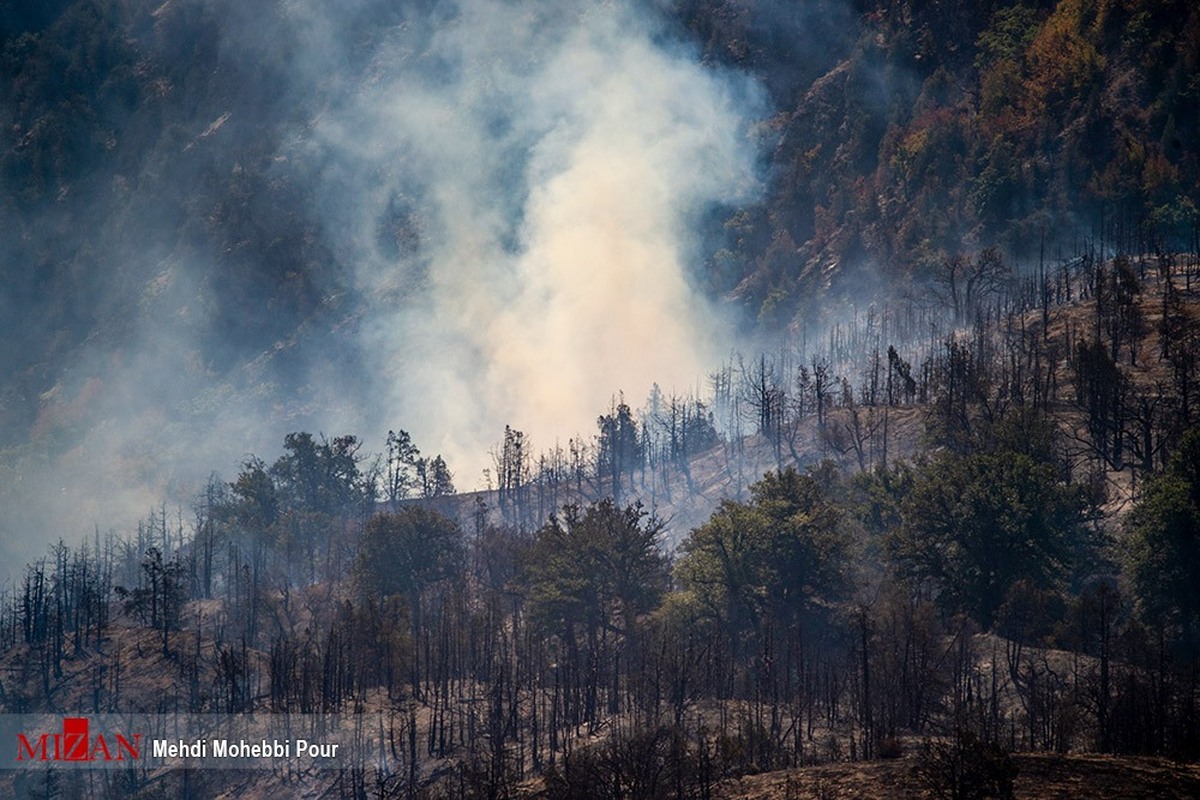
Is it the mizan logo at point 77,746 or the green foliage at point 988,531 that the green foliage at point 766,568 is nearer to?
the green foliage at point 988,531

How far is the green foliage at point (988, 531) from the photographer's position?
4336 inches

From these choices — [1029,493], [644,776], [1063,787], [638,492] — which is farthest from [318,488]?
[1063,787]

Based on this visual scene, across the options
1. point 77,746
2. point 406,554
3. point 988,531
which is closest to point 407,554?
point 406,554

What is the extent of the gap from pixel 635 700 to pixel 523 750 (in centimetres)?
877

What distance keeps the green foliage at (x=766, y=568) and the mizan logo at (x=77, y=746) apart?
40.7 metres

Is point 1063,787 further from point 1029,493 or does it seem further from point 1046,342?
point 1046,342

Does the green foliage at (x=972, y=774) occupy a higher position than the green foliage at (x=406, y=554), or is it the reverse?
the green foliage at (x=406, y=554)

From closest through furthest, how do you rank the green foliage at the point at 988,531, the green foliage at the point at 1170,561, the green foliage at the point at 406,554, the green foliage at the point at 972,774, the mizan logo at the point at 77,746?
the green foliage at the point at 972,774
the mizan logo at the point at 77,746
the green foliage at the point at 1170,561
the green foliage at the point at 988,531
the green foliage at the point at 406,554

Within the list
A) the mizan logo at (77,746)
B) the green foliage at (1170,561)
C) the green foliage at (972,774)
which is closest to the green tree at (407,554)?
the mizan logo at (77,746)

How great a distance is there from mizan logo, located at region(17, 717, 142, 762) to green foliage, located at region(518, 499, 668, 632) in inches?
1224

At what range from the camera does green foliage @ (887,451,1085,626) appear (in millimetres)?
110125

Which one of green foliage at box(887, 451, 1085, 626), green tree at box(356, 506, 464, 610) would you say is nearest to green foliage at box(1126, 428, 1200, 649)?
green foliage at box(887, 451, 1085, 626)

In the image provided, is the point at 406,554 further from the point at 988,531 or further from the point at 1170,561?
the point at 1170,561

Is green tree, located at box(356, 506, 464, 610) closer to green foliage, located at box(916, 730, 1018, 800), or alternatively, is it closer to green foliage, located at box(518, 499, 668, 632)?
green foliage, located at box(518, 499, 668, 632)
